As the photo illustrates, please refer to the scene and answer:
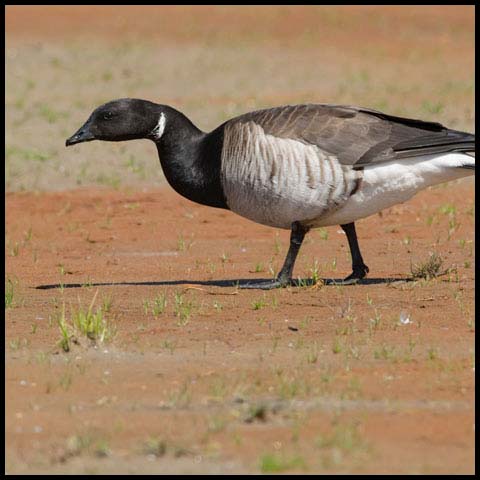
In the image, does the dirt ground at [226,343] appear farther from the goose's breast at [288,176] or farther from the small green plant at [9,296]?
the goose's breast at [288,176]

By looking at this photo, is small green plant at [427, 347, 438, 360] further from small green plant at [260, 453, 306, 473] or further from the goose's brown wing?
the goose's brown wing

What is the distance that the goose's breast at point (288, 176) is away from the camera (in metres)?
9.33

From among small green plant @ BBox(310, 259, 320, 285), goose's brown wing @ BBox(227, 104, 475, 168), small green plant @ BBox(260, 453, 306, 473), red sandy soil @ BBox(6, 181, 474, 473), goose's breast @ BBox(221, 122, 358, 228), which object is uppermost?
goose's brown wing @ BBox(227, 104, 475, 168)

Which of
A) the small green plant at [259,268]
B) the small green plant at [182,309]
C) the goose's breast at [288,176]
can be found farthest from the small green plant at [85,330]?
the small green plant at [259,268]

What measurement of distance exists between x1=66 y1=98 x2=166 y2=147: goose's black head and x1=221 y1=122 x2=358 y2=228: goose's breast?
0.90m

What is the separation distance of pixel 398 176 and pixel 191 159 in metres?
1.63

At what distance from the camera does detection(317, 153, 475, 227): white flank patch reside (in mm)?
9391

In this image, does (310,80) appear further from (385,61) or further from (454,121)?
(454,121)

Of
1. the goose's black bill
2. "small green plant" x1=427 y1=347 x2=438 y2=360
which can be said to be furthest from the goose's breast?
"small green plant" x1=427 y1=347 x2=438 y2=360

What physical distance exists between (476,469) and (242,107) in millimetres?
15442

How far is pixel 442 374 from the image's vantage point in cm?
692

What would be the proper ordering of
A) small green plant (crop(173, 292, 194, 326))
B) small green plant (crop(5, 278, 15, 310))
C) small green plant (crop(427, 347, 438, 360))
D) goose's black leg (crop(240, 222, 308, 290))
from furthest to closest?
1. goose's black leg (crop(240, 222, 308, 290))
2. small green plant (crop(5, 278, 15, 310))
3. small green plant (crop(173, 292, 194, 326))
4. small green plant (crop(427, 347, 438, 360))

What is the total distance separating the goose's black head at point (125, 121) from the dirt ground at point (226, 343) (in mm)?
1192

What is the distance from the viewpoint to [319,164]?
367 inches
